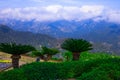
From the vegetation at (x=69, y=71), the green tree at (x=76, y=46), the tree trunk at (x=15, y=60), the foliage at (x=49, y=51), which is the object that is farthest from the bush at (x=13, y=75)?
the foliage at (x=49, y=51)

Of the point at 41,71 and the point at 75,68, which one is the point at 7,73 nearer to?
the point at 41,71

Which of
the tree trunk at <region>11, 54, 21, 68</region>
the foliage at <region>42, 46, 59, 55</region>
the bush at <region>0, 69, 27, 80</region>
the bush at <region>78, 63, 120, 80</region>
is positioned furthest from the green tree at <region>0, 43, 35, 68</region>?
the foliage at <region>42, 46, 59, 55</region>

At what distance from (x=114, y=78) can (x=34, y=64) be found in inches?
193

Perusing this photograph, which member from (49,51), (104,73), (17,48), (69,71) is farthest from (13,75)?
(49,51)

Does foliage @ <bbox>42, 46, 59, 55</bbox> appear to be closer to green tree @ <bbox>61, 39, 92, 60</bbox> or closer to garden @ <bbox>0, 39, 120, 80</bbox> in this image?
green tree @ <bbox>61, 39, 92, 60</bbox>


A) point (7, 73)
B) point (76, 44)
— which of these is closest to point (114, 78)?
point (7, 73)

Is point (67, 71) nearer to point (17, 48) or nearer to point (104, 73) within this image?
point (104, 73)

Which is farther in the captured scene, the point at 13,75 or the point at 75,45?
the point at 75,45

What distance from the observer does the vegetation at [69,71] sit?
64.4 feet

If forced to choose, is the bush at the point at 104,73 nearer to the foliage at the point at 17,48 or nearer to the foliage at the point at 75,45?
the foliage at the point at 17,48

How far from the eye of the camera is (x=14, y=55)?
36062mm

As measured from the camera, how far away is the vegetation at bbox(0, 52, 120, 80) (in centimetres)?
1962

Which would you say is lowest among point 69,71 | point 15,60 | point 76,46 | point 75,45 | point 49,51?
point 69,71

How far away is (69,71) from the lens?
72.4 ft
